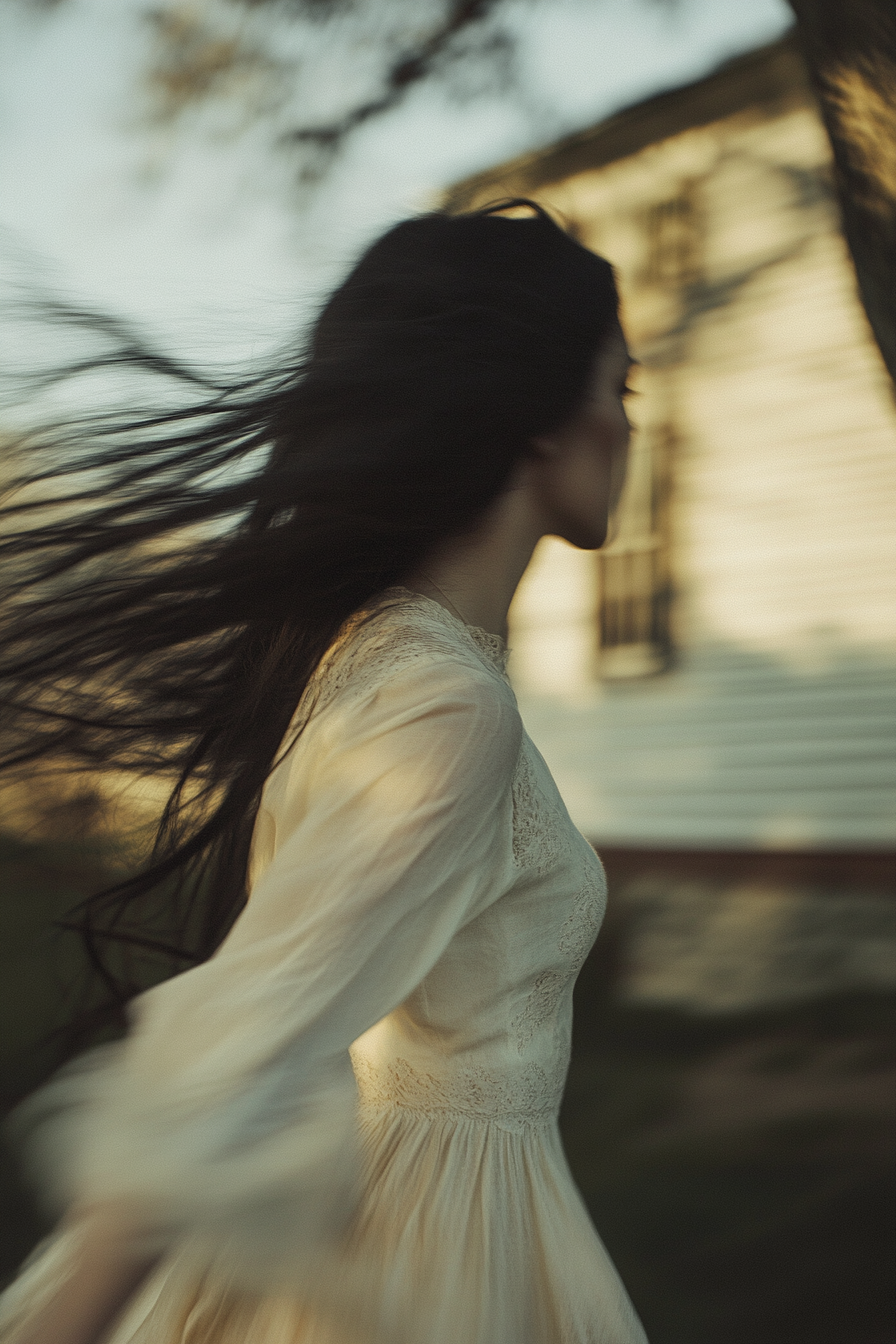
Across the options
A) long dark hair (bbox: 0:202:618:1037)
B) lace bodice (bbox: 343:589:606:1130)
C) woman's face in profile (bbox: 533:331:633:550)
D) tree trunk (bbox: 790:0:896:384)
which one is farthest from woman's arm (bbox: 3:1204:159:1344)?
tree trunk (bbox: 790:0:896:384)

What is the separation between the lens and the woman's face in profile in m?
1.29

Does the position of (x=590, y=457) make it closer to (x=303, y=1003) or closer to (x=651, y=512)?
(x=303, y=1003)

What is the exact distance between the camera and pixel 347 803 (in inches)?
33.7

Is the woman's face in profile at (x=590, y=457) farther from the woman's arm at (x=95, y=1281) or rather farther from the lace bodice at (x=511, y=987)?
the woman's arm at (x=95, y=1281)

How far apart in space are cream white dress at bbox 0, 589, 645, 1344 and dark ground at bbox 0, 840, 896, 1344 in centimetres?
105

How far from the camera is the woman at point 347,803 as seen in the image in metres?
0.78

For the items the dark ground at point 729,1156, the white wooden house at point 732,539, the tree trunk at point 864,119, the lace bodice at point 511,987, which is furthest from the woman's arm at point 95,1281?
the white wooden house at point 732,539

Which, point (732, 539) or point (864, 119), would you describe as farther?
point (732, 539)

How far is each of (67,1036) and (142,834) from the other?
46 cm

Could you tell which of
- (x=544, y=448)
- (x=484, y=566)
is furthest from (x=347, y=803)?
(x=544, y=448)

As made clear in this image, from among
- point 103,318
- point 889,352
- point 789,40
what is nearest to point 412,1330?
point 103,318

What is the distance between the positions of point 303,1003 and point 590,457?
796 millimetres

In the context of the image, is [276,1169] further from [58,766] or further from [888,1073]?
[888,1073]

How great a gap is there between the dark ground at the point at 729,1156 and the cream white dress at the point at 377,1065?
3.46 feet
